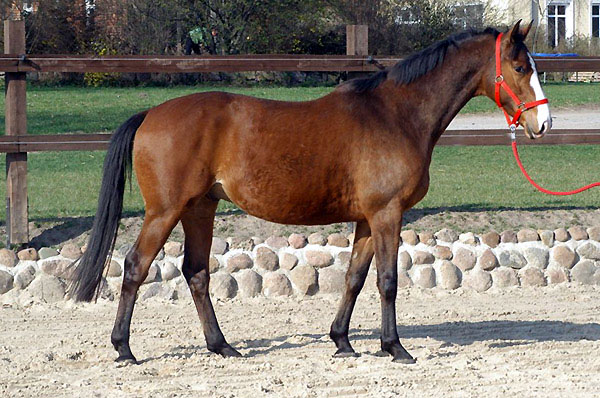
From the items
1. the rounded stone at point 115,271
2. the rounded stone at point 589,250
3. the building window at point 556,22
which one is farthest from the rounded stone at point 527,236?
the building window at point 556,22

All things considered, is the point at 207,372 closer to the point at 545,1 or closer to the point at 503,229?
the point at 503,229

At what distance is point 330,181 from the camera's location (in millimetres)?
5270

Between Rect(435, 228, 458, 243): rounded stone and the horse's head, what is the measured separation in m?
2.29

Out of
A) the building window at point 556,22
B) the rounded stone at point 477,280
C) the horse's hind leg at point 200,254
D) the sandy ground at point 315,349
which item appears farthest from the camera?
the building window at point 556,22

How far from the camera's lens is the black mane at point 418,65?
5.43 meters

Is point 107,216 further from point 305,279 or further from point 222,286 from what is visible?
point 305,279

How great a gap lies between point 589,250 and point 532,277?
0.57 m

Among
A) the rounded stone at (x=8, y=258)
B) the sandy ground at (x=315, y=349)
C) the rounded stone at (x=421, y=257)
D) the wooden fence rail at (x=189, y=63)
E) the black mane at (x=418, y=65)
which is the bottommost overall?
the sandy ground at (x=315, y=349)

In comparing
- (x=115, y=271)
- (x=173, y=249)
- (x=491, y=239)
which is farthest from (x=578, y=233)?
(x=115, y=271)

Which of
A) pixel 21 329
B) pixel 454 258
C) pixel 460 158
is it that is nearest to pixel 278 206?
pixel 21 329

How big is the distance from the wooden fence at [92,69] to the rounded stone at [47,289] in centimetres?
44

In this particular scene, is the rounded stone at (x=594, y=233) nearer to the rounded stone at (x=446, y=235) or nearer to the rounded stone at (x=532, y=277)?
the rounded stone at (x=532, y=277)

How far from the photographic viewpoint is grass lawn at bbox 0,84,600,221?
8289mm

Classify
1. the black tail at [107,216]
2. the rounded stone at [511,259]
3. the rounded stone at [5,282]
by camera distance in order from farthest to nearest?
the rounded stone at [511,259]
the rounded stone at [5,282]
the black tail at [107,216]
